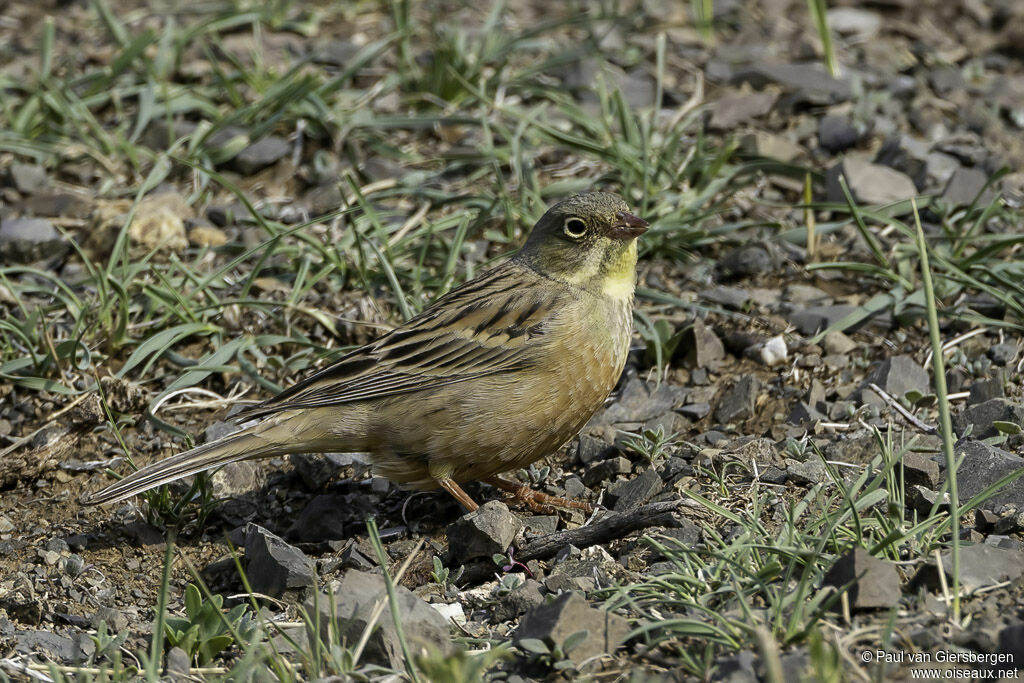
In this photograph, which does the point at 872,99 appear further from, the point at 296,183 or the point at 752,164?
the point at 296,183

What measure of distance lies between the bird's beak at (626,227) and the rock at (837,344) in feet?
4.88

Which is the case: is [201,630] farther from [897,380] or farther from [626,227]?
[897,380]

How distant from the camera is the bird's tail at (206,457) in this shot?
5.58 metres

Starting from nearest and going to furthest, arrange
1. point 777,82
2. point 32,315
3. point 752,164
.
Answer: point 32,315
point 752,164
point 777,82

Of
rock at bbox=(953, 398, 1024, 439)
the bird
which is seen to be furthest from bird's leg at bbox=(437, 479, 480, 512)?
rock at bbox=(953, 398, 1024, 439)

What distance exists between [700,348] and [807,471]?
160cm

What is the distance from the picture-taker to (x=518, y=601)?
4.90 metres

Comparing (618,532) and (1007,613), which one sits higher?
(1007,613)

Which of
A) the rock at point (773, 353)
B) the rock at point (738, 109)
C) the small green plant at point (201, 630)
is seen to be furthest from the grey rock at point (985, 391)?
the small green plant at point (201, 630)

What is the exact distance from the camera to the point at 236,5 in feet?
32.7

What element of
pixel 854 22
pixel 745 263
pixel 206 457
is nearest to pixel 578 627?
pixel 206 457

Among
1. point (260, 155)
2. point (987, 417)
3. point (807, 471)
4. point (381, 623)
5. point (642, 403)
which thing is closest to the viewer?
point (381, 623)

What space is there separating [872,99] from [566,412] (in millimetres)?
4767

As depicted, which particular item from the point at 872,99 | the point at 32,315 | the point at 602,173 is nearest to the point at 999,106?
the point at 872,99
